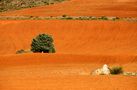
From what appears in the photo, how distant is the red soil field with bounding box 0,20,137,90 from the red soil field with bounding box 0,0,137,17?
297 inches

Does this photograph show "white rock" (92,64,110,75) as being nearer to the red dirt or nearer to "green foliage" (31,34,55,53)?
"green foliage" (31,34,55,53)

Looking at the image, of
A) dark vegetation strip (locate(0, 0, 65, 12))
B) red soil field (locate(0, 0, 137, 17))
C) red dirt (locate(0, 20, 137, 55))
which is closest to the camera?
red dirt (locate(0, 20, 137, 55))

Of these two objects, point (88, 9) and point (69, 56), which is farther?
point (88, 9)

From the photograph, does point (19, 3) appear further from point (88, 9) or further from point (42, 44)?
point (42, 44)

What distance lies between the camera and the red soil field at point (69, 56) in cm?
1641

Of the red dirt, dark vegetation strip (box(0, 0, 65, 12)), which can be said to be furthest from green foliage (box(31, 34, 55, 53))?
dark vegetation strip (box(0, 0, 65, 12))

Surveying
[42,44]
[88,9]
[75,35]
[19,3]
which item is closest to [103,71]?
[42,44]

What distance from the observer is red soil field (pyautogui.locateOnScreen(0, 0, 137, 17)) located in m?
52.1

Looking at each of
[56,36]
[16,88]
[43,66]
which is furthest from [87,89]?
[56,36]

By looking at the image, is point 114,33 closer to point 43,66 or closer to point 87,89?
point 43,66

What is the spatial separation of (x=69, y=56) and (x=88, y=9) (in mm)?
29697

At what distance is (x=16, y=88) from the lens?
15.1 meters

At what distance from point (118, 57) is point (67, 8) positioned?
1265 inches

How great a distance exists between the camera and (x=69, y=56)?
27.2 metres
